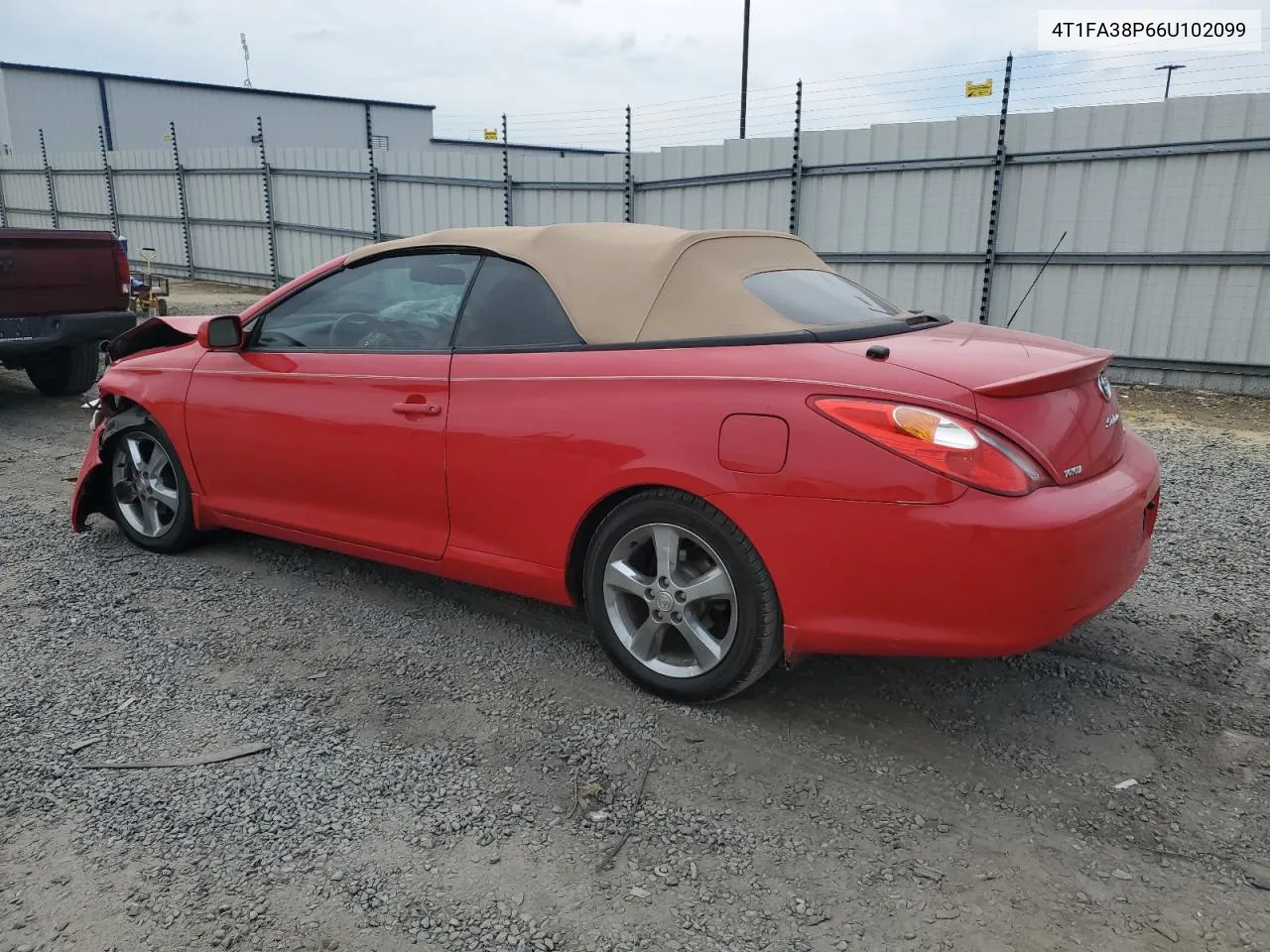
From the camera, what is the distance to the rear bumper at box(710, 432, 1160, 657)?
242 centimetres

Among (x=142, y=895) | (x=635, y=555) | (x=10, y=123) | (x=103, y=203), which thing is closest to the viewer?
(x=142, y=895)

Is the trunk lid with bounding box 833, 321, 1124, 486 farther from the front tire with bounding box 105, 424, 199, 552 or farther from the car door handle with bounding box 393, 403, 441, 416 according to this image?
the front tire with bounding box 105, 424, 199, 552

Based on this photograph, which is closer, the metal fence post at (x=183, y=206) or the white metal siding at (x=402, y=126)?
the metal fence post at (x=183, y=206)

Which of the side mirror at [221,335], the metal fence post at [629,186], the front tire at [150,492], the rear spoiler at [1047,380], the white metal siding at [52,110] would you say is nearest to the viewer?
the rear spoiler at [1047,380]

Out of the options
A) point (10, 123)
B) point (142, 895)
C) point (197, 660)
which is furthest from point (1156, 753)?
point (10, 123)

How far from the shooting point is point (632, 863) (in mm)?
2303

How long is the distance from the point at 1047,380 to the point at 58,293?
7913 mm

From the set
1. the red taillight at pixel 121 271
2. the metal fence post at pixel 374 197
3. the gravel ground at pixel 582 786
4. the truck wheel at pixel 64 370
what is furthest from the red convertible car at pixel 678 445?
the metal fence post at pixel 374 197

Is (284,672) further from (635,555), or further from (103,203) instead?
(103,203)

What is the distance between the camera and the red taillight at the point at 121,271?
26.8ft

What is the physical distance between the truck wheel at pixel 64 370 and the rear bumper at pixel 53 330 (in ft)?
2.10

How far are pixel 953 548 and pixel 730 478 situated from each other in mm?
635

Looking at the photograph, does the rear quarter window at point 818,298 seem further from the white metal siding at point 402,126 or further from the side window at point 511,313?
the white metal siding at point 402,126

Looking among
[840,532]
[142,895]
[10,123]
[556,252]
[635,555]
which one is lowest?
[142,895]
